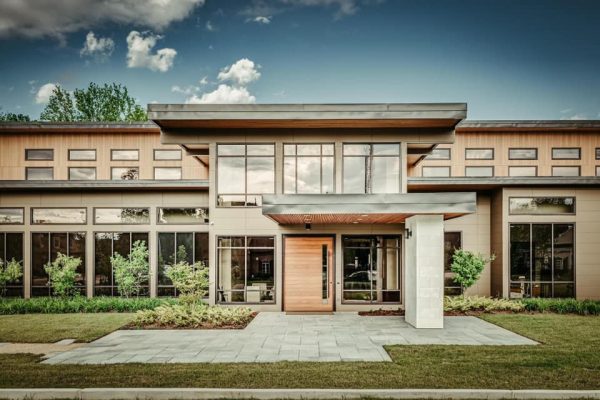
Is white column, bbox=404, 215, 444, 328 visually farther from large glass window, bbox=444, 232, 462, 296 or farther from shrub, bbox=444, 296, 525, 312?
large glass window, bbox=444, 232, 462, 296

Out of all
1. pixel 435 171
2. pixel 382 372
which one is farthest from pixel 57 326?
pixel 435 171

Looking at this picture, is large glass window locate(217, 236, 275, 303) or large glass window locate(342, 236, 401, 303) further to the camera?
large glass window locate(342, 236, 401, 303)

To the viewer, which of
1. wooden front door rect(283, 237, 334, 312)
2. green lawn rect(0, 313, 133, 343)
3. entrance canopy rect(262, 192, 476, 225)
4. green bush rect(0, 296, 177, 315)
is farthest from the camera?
green bush rect(0, 296, 177, 315)

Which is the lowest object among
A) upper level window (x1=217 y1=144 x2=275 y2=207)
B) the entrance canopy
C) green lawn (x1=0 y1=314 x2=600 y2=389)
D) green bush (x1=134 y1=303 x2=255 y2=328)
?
green bush (x1=134 y1=303 x2=255 y2=328)

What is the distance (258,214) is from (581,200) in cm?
1268

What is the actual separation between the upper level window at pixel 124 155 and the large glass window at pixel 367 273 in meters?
14.8

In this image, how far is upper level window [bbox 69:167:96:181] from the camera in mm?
24761

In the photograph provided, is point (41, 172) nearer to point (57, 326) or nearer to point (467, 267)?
point (57, 326)

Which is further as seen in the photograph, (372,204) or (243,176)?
(243,176)

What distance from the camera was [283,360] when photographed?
8805 millimetres

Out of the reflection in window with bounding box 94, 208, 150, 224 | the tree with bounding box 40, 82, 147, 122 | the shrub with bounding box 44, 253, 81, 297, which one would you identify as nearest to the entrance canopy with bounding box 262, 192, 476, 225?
the reflection in window with bounding box 94, 208, 150, 224

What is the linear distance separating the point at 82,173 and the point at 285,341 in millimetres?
19262

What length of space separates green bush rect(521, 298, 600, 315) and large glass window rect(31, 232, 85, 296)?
17.4 metres

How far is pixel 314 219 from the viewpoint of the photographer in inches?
554
